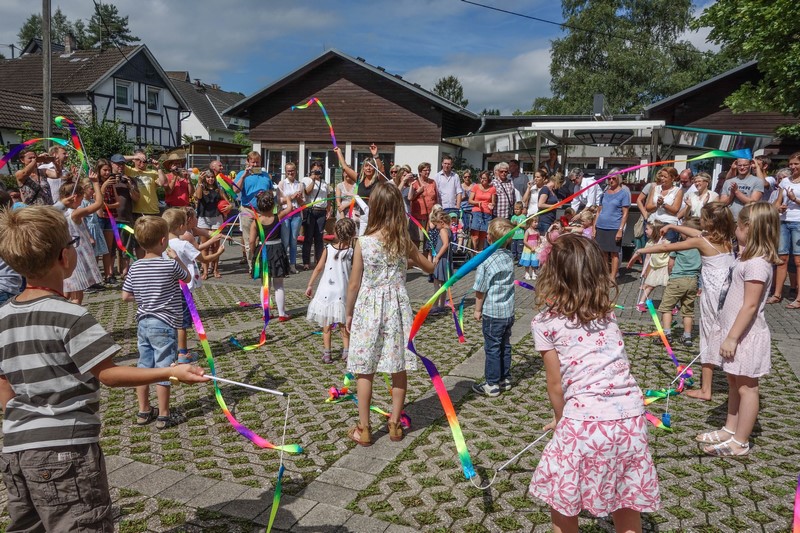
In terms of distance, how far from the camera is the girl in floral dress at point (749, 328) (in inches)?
157

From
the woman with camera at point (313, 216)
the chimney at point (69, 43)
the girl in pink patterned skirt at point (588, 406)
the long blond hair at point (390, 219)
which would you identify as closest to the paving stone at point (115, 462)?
the long blond hair at point (390, 219)

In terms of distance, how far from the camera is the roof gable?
73.2 ft

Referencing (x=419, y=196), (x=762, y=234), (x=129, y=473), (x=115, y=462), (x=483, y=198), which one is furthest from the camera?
(x=483, y=198)

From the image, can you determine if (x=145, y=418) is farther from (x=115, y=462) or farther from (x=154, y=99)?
(x=154, y=99)

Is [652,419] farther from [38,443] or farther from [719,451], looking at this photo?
[38,443]

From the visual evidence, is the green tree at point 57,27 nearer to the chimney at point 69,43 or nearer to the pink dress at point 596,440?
the chimney at point 69,43

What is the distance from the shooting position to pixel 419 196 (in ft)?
38.1

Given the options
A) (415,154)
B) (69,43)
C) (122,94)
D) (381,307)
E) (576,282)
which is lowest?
(381,307)

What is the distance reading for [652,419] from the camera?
4.27 metres

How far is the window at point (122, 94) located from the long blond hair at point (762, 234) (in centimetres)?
3876

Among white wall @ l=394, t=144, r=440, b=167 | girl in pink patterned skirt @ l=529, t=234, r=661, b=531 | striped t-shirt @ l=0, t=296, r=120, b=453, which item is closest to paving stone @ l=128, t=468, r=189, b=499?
striped t-shirt @ l=0, t=296, r=120, b=453

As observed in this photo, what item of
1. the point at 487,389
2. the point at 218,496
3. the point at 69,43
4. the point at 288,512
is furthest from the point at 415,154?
the point at 69,43

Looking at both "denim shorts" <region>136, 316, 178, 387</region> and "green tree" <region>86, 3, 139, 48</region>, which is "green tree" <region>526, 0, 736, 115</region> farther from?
"green tree" <region>86, 3, 139, 48</region>

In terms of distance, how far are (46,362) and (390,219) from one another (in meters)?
2.48
